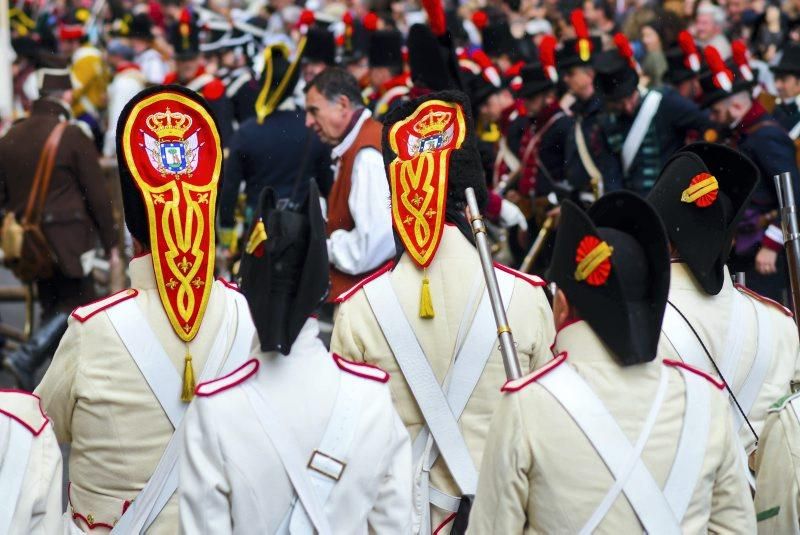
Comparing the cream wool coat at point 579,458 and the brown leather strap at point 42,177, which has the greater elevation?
the cream wool coat at point 579,458

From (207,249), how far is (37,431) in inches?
40.1

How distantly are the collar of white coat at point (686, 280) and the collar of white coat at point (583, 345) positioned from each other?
120 centimetres

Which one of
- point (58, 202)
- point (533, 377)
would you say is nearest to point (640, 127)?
point (58, 202)

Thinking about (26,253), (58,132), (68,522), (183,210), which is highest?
(183,210)

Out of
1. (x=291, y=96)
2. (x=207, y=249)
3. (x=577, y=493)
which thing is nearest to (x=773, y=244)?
(x=291, y=96)

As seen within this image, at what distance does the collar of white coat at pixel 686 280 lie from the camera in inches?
189

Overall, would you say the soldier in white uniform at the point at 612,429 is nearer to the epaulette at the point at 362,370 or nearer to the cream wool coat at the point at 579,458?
the cream wool coat at the point at 579,458

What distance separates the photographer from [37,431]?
3.82m

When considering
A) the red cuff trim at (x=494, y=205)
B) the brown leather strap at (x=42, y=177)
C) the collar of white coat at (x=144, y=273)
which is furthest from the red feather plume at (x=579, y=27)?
the collar of white coat at (x=144, y=273)

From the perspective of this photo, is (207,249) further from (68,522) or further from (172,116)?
(68,522)

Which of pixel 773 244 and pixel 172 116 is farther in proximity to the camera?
pixel 773 244

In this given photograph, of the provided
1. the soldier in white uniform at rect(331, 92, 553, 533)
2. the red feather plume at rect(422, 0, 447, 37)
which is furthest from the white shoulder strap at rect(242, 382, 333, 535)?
the red feather plume at rect(422, 0, 447, 37)

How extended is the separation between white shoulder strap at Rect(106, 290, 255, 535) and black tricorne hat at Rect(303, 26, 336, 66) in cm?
717

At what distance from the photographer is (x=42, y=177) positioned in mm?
9703
